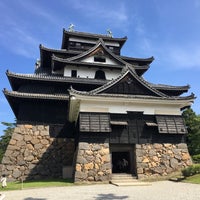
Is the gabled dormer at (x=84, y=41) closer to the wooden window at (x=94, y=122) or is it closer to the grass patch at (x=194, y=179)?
the wooden window at (x=94, y=122)

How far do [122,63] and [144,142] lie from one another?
1223 cm

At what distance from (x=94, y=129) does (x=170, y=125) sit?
222 inches

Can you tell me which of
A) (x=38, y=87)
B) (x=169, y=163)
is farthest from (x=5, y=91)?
(x=169, y=163)

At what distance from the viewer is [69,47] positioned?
29.6 m

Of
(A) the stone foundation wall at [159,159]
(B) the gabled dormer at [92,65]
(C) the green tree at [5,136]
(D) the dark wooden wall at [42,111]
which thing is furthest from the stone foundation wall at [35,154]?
(C) the green tree at [5,136]

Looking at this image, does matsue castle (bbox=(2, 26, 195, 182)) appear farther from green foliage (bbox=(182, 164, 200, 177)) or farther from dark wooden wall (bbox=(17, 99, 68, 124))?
green foliage (bbox=(182, 164, 200, 177))

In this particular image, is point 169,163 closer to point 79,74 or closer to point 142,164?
point 142,164

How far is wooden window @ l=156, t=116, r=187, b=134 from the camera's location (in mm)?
16000

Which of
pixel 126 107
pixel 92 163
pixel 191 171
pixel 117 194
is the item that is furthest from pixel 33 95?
pixel 191 171

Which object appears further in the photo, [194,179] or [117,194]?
[194,179]

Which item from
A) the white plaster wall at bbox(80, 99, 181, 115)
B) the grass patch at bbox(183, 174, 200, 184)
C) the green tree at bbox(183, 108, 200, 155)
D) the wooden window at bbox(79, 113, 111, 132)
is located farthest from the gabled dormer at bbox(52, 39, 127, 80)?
the grass patch at bbox(183, 174, 200, 184)

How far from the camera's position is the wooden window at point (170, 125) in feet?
52.5

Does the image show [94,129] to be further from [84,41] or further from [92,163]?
[84,41]

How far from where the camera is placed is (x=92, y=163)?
14.2m
